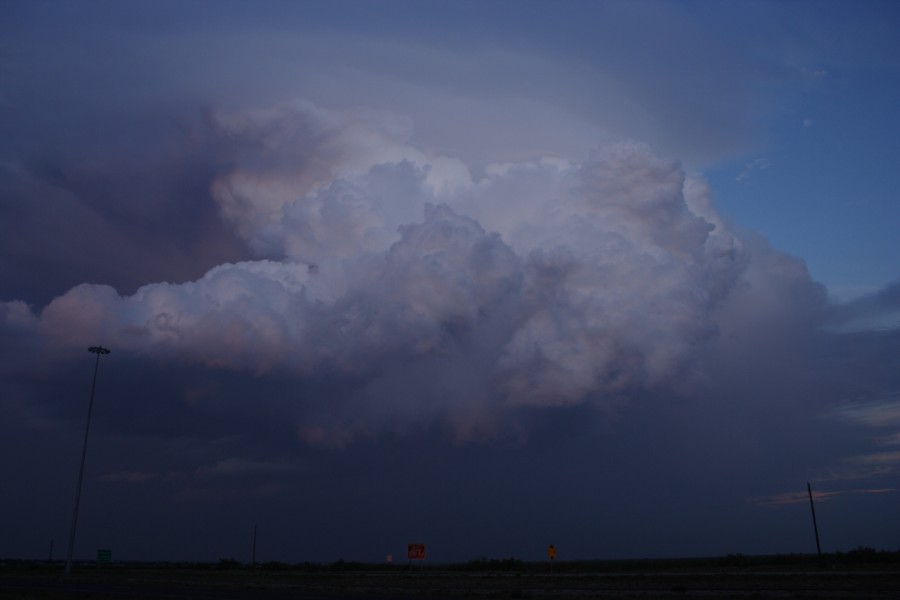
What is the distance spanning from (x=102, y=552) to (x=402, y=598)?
5395 cm

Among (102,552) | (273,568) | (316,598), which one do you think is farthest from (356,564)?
(316,598)

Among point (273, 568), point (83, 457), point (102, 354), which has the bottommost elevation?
point (273, 568)

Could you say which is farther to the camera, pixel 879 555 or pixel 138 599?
pixel 879 555

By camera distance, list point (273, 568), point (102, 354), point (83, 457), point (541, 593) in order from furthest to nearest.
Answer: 1. point (273, 568)
2. point (102, 354)
3. point (83, 457)
4. point (541, 593)

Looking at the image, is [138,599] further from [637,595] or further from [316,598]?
[637,595]

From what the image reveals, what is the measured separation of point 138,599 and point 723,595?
102 ft

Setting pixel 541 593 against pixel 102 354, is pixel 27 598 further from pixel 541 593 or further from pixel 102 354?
pixel 102 354

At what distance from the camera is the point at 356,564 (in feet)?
400

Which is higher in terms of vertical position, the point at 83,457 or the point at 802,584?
the point at 83,457

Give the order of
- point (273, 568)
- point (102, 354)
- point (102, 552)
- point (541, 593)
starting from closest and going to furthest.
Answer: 1. point (541, 593)
2. point (102, 354)
3. point (102, 552)
4. point (273, 568)

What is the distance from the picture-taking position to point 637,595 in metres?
42.5

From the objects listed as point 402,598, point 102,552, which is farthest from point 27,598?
point 102,552

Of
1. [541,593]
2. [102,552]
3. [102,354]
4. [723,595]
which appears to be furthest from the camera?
[102,552]

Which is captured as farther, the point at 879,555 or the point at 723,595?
the point at 879,555
